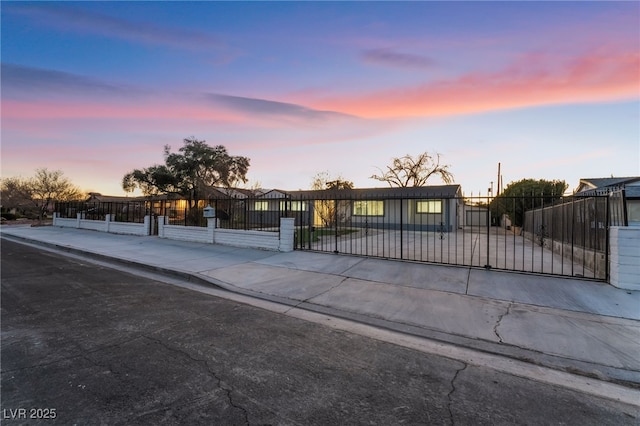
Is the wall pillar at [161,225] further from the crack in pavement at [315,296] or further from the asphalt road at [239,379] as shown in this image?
the crack in pavement at [315,296]

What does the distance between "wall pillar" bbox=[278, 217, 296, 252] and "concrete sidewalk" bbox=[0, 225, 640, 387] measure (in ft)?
3.67

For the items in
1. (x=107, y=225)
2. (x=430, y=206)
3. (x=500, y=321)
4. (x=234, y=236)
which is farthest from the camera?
(x=430, y=206)

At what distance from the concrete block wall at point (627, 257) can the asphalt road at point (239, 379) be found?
4.83 metres

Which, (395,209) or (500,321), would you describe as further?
(395,209)

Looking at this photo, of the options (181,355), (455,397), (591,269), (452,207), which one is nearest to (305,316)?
→ (181,355)

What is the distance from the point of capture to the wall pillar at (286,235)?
37.4ft

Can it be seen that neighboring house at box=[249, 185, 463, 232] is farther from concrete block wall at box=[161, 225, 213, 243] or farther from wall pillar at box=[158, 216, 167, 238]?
concrete block wall at box=[161, 225, 213, 243]

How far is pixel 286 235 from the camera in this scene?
11469 millimetres

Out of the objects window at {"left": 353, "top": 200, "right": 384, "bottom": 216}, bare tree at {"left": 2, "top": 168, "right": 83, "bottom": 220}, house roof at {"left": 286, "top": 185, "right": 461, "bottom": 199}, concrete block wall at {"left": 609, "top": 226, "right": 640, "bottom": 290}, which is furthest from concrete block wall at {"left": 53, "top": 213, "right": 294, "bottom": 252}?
bare tree at {"left": 2, "top": 168, "right": 83, "bottom": 220}

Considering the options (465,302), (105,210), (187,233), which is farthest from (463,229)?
(105,210)

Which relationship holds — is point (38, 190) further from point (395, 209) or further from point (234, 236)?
point (395, 209)

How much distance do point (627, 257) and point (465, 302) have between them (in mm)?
3674

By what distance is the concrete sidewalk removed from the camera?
4.16m

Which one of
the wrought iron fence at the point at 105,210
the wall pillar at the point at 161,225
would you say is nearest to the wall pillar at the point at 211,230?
the wall pillar at the point at 161,225
